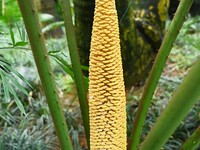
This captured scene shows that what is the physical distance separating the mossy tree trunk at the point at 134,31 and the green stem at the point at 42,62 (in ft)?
2.40

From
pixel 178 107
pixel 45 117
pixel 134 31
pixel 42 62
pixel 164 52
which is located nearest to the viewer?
pixel 178 107

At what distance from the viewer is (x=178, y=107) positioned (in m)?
0.61

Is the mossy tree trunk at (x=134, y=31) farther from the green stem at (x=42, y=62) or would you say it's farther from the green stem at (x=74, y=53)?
the green stem at (x=42, y=62)

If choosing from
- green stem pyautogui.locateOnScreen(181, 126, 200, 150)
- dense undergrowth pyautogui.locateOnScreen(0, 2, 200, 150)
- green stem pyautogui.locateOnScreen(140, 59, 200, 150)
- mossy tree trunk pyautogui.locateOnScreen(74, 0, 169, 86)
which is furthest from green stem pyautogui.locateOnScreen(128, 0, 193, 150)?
mossy tree trunk pyautogui.locateOnScreen(74, 0, 169, 86)

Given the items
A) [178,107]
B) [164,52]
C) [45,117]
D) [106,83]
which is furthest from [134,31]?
[178,107]

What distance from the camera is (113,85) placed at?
867 millimetres

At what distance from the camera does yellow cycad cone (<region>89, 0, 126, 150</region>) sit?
2.69ft

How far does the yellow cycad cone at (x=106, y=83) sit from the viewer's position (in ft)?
2.69

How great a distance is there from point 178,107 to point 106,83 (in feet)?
0.91

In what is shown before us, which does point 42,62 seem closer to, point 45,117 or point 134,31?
point 134,31

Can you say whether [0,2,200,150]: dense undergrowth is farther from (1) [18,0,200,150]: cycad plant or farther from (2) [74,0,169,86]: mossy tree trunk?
(1) [18,0,200,150]: cycad plant

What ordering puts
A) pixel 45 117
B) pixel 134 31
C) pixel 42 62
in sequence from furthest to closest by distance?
pixel 45 117 < pixel 134 31 < pixel 42 62

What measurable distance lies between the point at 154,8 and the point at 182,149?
4.81 feet

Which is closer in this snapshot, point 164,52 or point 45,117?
point 164,52
